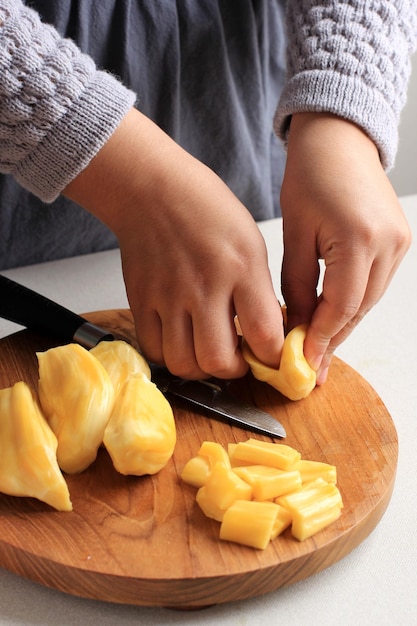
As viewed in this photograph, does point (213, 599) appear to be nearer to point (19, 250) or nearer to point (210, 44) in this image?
point (19, 250)

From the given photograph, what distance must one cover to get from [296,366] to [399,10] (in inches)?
20.1

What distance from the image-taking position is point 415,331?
1.16 meters

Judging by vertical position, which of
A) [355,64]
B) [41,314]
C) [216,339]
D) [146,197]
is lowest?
[41,314]

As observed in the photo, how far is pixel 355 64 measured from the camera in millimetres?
948

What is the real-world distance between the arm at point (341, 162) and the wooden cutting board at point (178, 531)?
5.1 inches

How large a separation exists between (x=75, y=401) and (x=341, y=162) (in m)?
0.43

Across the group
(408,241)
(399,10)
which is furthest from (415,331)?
(399,10)

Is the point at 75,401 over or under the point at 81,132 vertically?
under

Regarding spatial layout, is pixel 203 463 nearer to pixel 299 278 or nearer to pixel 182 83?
pixel 299 278

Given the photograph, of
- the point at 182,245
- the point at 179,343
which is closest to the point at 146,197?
the point at 182,245

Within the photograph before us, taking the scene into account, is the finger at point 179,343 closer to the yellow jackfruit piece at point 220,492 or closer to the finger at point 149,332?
the finger at point 149,332

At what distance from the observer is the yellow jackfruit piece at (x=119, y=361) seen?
871mm

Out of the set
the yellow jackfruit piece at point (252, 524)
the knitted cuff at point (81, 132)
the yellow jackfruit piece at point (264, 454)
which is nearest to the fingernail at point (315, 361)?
Answer: the yellow jackfruit piece at point (264, 454)

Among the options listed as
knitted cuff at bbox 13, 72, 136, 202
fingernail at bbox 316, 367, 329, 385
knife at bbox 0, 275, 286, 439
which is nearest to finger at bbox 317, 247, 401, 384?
fingernail at bbox 316, 367, 329, 385
